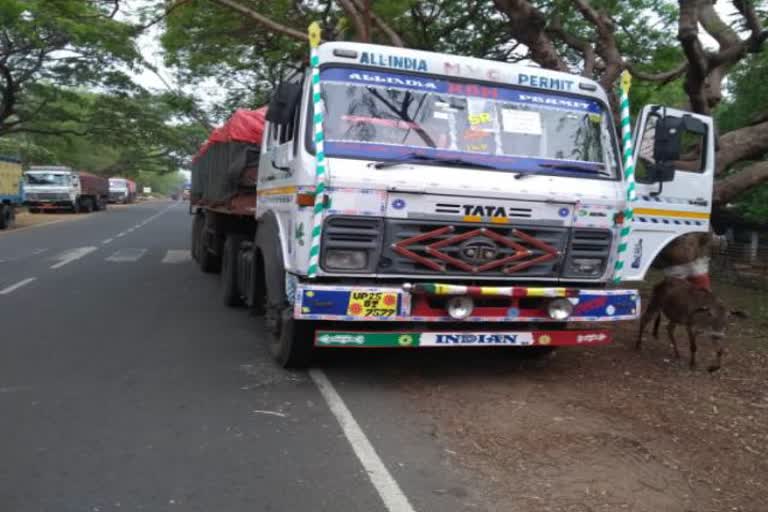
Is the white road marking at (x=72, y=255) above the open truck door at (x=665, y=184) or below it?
below

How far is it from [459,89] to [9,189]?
2347 cm

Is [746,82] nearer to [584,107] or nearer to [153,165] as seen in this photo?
[584,107]

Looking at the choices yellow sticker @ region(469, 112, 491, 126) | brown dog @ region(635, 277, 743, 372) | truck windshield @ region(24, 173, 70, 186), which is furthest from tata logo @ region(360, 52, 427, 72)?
truck windshield @ region(24, 173, 70, 186)

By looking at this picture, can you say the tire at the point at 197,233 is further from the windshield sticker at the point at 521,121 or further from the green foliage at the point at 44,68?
the green foliage at the point at 44,68

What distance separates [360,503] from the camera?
11.5 feet

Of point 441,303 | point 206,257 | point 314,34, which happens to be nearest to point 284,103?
point 314,34

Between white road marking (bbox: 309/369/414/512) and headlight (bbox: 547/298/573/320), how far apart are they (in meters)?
1.78

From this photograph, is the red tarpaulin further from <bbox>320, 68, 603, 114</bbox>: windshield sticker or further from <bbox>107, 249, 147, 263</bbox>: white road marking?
<bbox>107, 249, 147, 263</bbox>: white road marking

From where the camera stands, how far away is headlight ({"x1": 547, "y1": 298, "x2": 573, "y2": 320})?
213 inches

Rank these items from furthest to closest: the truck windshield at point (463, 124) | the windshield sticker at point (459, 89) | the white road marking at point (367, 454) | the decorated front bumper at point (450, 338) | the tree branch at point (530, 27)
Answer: the tree branch at point (530, 27)
the windshield sticker at point (459, 89)
the truck windshield at point (463, 124)
the decorated front bumper at point (450, 338)
the white road marking at point (367, 454)

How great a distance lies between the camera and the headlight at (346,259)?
502 cm

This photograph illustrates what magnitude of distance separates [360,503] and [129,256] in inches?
515

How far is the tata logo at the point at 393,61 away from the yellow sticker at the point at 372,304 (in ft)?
6.10

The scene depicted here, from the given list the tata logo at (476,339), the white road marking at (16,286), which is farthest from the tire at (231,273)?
the tata logo at (476,339)
